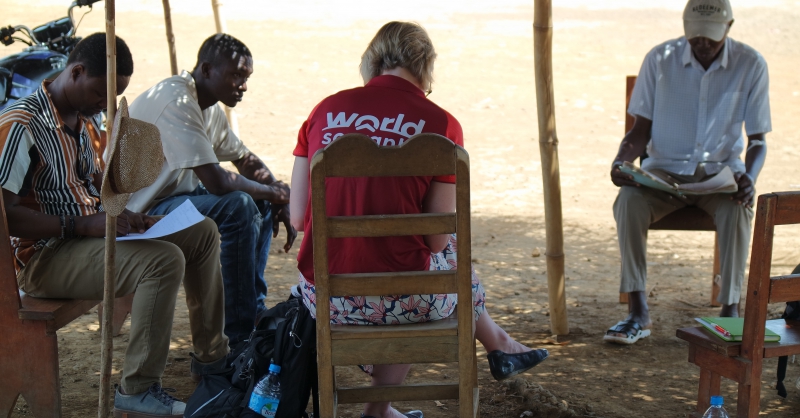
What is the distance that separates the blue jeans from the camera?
4160 mm

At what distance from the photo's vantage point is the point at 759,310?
3.03 metres

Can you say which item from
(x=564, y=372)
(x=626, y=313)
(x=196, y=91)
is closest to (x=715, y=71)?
(x=626, y=313)

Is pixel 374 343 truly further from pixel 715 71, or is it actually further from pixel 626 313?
pixel 715 71

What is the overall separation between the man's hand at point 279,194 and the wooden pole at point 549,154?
4.61 ft

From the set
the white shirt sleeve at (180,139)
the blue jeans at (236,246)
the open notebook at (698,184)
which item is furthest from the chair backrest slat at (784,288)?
the white shirt sleeve at (180,139)

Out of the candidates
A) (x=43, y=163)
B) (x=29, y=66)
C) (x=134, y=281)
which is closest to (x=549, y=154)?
(x=134, y=281)

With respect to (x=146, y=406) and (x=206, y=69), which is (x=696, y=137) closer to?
(x=206, y=69)

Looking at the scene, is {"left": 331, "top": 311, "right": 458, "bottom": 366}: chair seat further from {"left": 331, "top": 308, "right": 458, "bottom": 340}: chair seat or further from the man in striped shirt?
the man in striped shirt

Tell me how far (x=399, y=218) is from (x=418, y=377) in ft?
5.44

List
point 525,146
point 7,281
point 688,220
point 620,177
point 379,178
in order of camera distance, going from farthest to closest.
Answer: point 525,146, point 688,220, point 620,177, point 7,281, point 379,178

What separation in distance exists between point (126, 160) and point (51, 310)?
2.71 feet

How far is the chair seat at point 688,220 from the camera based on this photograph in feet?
15.8

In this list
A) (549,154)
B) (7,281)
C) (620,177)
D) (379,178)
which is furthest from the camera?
(620,177)

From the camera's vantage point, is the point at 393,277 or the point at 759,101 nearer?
the point at 393,277
